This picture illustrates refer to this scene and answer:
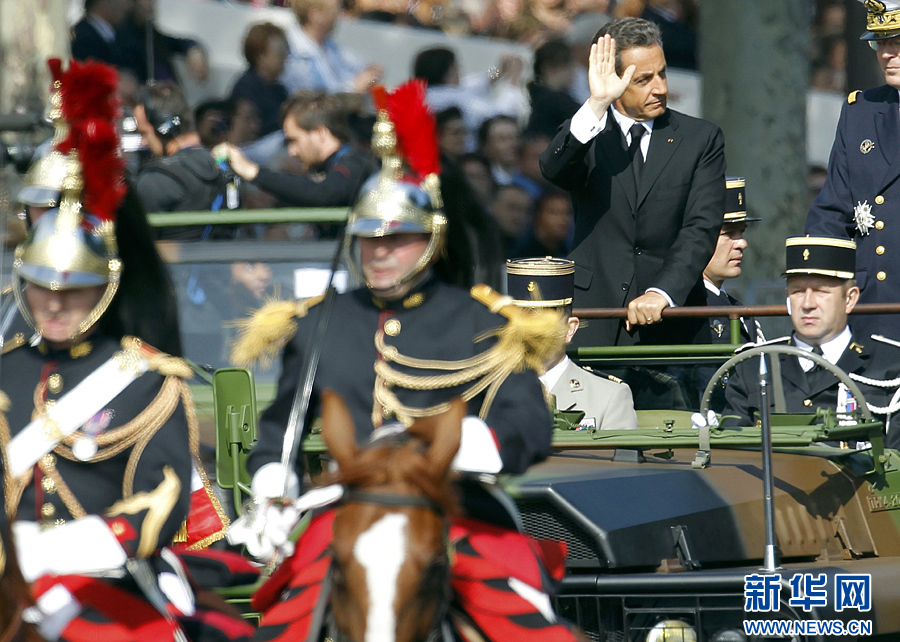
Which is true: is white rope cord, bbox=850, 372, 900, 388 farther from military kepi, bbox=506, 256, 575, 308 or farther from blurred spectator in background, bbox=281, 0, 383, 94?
blurred spectator in background, bbox=281, 0, 383, 94

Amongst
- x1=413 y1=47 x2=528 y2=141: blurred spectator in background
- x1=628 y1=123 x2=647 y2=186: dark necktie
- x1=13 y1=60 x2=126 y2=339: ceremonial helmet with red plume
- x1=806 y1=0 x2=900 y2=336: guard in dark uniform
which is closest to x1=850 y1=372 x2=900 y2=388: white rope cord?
x1=806 y1=0 x2=900 y2=336: guard in dark uniform

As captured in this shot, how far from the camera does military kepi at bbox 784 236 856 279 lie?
6.54 metres

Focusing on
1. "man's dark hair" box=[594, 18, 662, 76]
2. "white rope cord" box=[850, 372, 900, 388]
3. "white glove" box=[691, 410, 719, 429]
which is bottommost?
"white glove" box=[691, 410, 719, 429]

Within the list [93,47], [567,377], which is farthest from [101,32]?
[567,377]

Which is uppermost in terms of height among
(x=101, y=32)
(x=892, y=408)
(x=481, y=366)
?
(x=101, y=32)

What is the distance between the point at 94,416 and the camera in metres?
4.32

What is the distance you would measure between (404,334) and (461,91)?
6457mm

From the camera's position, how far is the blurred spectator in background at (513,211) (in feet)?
31.8

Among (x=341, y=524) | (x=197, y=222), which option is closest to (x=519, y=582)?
(x=341, y=524)

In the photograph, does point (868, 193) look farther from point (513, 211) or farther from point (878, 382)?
point (513, 211)

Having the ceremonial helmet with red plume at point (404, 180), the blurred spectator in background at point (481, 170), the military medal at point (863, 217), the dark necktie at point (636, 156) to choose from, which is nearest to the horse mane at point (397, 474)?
the ceremonial helmet with red plume at point (404, 180)

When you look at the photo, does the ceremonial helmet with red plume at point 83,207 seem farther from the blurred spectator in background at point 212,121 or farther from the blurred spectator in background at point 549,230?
the blurred spectator in background at point 549,230

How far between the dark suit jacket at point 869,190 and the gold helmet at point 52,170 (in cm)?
374

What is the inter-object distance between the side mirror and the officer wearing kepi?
1.10 m
